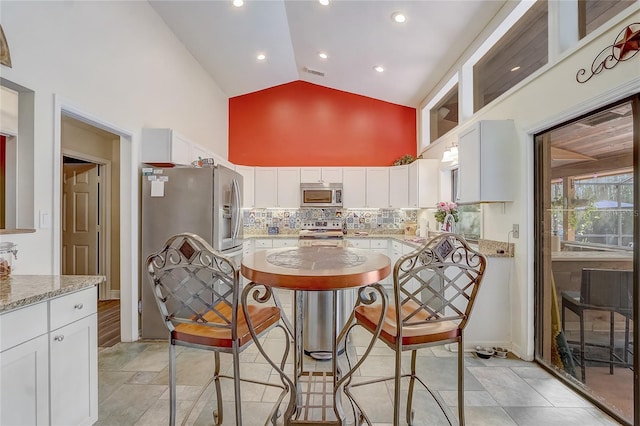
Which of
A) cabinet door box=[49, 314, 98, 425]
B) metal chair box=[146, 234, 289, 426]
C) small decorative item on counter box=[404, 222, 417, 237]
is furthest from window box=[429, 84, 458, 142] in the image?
cabinet door box=[49, 314, 98, 425]

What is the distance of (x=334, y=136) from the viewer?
5770 mm

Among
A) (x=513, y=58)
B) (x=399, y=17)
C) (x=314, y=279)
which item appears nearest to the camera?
(x=314, y=279)

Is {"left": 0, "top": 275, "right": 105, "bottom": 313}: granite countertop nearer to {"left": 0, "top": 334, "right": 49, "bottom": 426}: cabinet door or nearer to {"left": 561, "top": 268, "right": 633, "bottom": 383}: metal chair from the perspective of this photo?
{"left": 0, "top": 334, "right": 49, "bottom": 426}: cabinet door

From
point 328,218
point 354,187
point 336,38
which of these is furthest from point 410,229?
point 336,38

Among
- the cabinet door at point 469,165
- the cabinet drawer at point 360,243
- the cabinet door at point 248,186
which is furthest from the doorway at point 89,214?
the cabinet door at point 469,165

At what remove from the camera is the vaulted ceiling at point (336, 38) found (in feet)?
10.6

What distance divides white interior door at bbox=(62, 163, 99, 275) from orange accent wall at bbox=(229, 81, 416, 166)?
2299 millimetres

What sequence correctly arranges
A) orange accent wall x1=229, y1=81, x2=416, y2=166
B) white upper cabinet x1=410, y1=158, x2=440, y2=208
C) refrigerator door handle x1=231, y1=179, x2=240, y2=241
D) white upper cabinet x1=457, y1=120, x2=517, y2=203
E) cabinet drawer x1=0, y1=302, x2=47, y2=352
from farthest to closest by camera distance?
1. orange accent wall x1=229, y1=81, x2=416, y2=166
2. white upper cabinet x1=410, y1=158, x2=440, y2=208
3. refrigerator door handle x1=231, y1=179, x2=240, y2=241
4. white upper cabinet x1=457, y1=120, x2=517, y2=203
5. cabinet drawer x1=0, y1=302, x2=47, y2=352

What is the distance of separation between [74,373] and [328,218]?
4.50 metres

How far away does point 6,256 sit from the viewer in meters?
1.79

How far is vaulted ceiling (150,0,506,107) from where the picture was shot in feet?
10.6

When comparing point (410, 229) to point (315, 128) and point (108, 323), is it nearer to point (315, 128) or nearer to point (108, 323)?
point (315, 128)

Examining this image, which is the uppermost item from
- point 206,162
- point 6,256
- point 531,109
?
point 531,109

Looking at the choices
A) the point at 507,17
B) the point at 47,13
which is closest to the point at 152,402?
the point at 47,13
